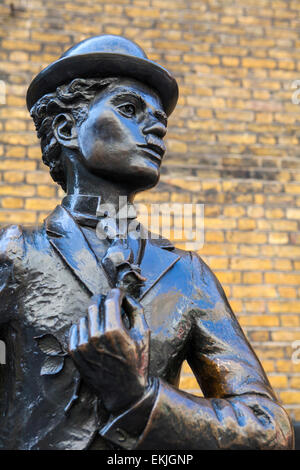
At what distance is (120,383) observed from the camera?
3.91 ft

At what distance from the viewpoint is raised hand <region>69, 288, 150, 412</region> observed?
3.86 ft

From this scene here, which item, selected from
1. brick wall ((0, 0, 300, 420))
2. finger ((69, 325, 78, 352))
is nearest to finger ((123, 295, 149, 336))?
finger ((69, 325, 78, 352))

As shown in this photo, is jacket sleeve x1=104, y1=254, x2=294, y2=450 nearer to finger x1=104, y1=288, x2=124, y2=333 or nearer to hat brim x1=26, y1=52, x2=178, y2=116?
finger x1=104, y1=288, x2=124, y2=333

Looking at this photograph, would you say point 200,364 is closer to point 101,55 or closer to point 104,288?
point 104,288

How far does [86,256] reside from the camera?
4.86 feet

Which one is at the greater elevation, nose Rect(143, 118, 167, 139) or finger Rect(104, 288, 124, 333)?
nose Rect(143, 118, 167, 139)

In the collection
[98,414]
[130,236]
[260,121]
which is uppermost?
[260,121]

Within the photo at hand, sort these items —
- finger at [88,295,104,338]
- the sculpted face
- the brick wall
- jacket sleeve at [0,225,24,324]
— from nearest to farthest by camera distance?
finger at [88,295,104,338], jacket sleeve at [0,225,24,324], the sculpted face, the brick wall

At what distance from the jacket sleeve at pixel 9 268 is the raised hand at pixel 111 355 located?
0.27 metres

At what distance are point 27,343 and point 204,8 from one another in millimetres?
4306

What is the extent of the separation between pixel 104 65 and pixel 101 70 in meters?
0.02

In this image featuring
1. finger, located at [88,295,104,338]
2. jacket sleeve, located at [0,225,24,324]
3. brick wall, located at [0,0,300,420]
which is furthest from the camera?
brick wall, located at [0,0,300,420]

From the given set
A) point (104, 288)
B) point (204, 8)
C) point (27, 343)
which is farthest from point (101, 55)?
point (204, 8)

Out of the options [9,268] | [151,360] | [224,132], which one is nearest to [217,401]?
[151,360]
